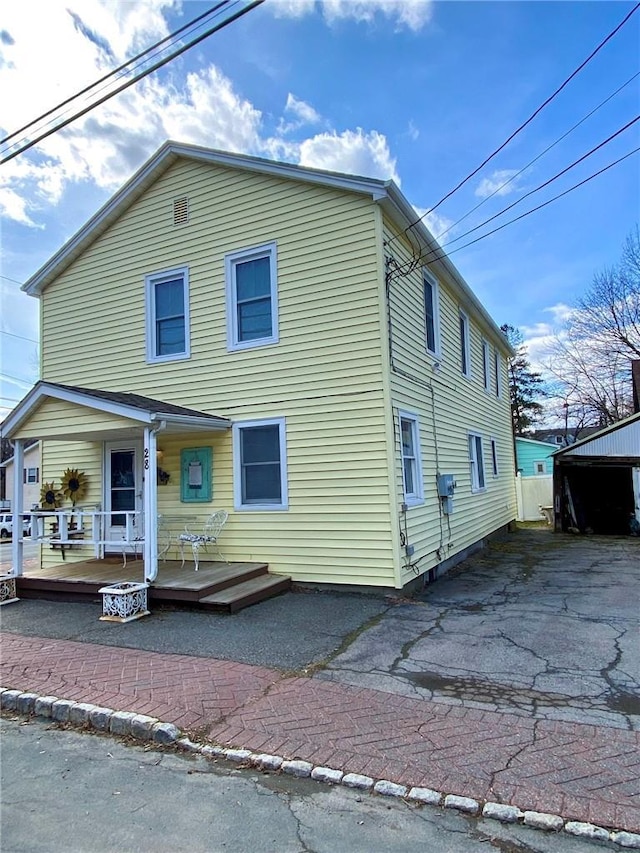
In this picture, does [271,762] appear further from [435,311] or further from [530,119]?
[435,311]

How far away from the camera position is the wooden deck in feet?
23.3

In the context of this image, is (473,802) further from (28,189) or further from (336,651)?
(28,189)

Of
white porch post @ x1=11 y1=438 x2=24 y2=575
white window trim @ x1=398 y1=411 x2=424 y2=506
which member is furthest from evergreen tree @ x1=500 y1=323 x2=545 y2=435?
white porch post @ x1=11 y1=438 x2=24 y2=575

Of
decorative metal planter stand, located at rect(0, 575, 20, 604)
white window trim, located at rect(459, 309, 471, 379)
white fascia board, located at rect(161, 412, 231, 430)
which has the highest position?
white window trim, located at rect(459, 309, 471, 379)

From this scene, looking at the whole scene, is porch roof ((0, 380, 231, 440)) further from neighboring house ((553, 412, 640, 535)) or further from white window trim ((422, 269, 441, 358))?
neighboring house ((553, 412, 640, 535))

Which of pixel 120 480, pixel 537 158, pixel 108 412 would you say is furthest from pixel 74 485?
pixel 537 158

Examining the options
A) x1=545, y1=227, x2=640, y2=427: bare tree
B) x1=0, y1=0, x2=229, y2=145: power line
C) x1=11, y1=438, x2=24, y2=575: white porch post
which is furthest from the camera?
x1=545, y1=227, x2=640, y2=427: bare tree

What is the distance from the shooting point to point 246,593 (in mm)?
7250

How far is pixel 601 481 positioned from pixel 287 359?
14.3 meters

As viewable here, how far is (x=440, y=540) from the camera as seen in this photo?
9.80 meters

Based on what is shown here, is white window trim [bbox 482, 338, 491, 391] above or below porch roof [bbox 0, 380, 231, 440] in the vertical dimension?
above

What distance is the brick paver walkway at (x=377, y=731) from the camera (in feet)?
9.91

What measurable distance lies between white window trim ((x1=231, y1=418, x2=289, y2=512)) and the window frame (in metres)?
8.66

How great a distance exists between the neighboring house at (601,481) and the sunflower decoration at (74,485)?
1370 cm
